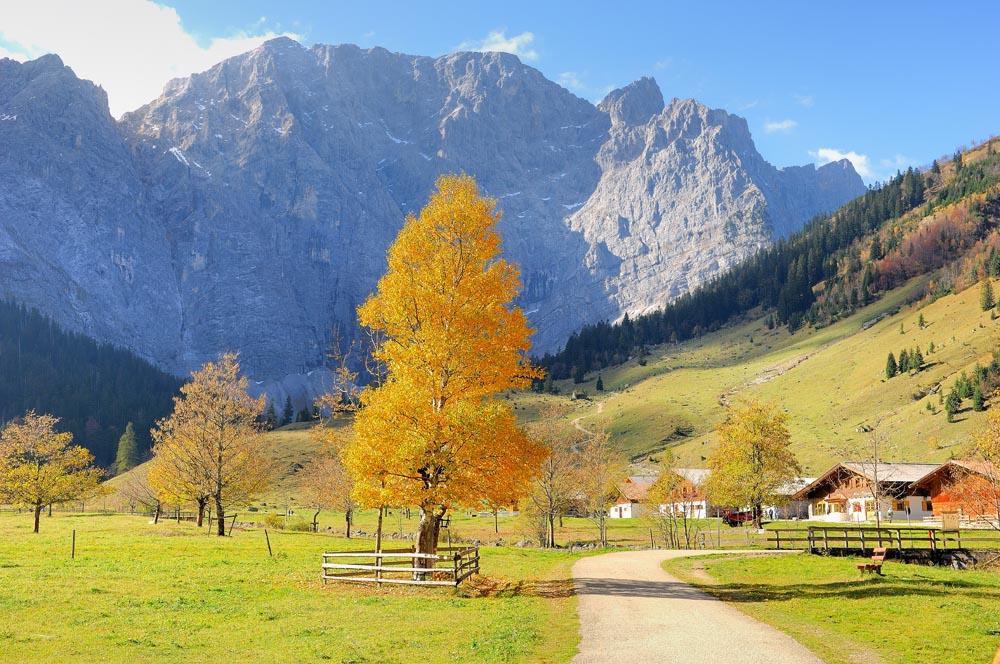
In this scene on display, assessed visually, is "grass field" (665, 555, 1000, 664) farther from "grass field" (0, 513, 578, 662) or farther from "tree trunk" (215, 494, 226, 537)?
"tree trunk" (215, 494, 226, 537)

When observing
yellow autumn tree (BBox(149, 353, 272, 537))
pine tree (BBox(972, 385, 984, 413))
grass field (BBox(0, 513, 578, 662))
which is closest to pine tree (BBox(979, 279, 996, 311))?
pine tree (BBox(972, 385, 984, 413))

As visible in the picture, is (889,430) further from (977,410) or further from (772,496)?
(772,496)

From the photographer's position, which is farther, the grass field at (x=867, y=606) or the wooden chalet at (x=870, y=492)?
the wooden chalet at (x=870, y=492)

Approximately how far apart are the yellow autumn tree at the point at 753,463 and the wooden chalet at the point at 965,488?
1641 centimetres

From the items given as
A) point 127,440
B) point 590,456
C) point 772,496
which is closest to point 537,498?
point 590,456

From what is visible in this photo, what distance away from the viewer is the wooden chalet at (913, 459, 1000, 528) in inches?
2048

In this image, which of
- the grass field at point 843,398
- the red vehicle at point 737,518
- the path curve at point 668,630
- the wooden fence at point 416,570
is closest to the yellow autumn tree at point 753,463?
the red vehicle at point 737,518

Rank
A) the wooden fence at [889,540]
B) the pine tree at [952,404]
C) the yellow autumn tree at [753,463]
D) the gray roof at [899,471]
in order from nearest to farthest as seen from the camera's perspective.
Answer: the wooden fence at [889,540]
the yellow autumn tree at [753,463]
the gray roof at [899,471]
the pine tree at [952,404]

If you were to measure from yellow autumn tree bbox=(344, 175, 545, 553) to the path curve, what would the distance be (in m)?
6.56

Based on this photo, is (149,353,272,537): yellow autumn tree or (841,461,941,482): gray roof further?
(841,461,941,482): gray roof

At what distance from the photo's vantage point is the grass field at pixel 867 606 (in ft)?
60.1

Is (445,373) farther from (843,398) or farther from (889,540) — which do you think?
(843,398)

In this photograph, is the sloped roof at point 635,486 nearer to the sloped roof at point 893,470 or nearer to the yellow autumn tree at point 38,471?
the sloped roof at point 893,470

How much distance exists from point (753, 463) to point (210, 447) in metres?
58.8
